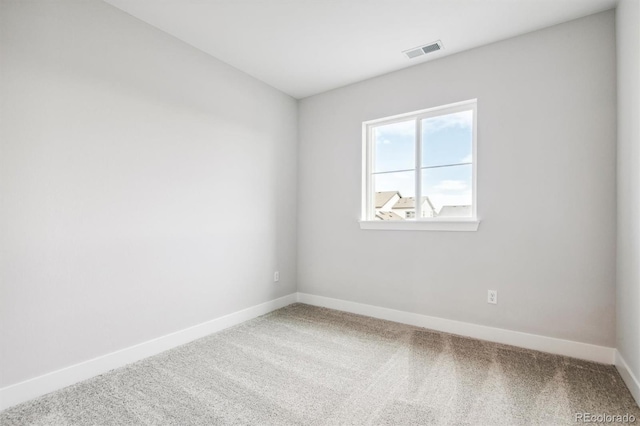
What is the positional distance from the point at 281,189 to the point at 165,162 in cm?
141

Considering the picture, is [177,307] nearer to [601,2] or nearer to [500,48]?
[500,48]

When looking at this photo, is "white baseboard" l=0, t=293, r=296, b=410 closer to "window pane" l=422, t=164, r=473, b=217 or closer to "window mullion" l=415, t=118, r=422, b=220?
"window mullion" l=415, t=118, r=422, b=220

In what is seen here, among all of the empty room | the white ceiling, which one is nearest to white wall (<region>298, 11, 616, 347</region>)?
the empty room

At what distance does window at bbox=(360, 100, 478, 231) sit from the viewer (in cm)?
279

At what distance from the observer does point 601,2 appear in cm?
210

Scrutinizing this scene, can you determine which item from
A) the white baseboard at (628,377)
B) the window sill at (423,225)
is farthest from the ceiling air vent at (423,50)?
the white baseboard at (628,377)

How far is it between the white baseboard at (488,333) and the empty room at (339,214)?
18mm

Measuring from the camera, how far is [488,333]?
2584 mm

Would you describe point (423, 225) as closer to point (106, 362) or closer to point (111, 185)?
point (111, 185)

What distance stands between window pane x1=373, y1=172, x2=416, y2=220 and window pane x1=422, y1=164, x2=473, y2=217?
0.16 metres

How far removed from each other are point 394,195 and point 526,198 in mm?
1168

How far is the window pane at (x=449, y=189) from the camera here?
279 centimetres

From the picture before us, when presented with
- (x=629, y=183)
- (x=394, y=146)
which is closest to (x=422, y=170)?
(x=394, y=146)

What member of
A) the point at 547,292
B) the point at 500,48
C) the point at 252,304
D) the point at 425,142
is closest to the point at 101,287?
the point at 252,304
